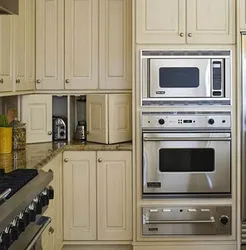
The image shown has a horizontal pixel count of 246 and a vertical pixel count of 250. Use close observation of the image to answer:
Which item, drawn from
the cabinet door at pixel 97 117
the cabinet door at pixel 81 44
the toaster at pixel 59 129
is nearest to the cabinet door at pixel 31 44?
the cabinet door at pixel 81 44

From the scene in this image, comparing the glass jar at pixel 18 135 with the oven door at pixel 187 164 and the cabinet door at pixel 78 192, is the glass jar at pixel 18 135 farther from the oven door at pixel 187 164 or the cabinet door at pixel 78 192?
the oven door at pixel 187 164

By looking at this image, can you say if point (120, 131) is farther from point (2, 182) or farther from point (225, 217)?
point (2, 182)

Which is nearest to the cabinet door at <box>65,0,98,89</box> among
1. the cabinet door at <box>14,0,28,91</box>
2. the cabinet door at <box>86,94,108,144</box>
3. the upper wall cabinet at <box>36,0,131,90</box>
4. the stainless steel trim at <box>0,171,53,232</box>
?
the upper wall cabinet at <box>36,0,131,90</box>

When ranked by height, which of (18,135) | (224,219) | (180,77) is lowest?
(224,219)

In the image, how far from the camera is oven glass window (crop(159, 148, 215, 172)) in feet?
12.4

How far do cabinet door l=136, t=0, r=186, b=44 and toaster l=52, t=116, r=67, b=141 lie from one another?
0.99 m

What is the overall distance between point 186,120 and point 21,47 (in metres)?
1.32

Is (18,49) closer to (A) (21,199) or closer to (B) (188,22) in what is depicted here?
(B) (188,22)

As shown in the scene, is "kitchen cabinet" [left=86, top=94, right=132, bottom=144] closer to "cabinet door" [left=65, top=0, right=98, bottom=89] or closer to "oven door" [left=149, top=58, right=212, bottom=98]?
"cabinet door" [left=65, top=0, right=98, bottom=89]

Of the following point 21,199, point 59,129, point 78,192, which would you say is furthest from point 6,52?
point 21,199

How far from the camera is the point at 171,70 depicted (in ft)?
12.3

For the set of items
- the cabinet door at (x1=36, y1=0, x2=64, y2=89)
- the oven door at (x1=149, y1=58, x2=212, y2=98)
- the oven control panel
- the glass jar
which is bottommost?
the glass jar

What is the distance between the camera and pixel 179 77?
3.75 m

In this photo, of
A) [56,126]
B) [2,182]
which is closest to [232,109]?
[56,126]
